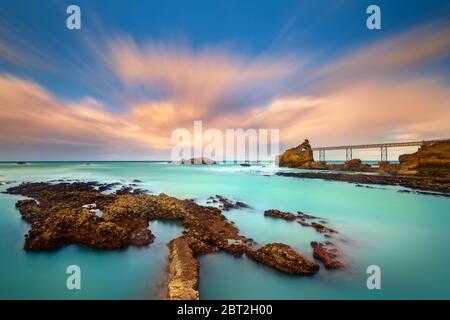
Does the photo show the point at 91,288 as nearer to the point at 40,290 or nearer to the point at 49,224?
the point at 40,290

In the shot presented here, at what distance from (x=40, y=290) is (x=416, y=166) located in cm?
5108

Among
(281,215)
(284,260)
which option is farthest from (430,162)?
(284,260)

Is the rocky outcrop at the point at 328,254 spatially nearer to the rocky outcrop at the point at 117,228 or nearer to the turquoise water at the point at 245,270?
the turquoise water at the point at 245,270

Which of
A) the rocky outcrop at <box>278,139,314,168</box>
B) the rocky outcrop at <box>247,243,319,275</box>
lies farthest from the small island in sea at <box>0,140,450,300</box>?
the rocky outcrop at <box>278,139,314,168</box>

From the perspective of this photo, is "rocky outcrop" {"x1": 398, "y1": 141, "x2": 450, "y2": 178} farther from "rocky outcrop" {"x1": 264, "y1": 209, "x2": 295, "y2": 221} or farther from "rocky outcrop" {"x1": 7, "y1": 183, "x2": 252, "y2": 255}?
"rocky outcrop" {"x1": 7, "y1": 183, "x2": 252, "y2": 255}

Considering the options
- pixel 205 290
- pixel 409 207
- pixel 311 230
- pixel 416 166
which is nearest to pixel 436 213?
pixel 409 207

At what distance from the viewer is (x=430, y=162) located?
114 feet

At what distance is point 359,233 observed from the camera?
9.39 meters

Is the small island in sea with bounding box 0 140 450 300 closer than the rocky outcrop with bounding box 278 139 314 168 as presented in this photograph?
Yes

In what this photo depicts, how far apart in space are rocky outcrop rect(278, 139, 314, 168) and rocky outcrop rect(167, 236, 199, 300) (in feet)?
231

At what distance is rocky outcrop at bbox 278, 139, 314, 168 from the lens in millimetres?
72938

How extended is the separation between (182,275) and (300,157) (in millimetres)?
77198

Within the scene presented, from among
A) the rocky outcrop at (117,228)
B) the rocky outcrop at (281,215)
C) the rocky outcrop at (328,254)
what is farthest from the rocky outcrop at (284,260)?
the rocky outcrop at (281,215)

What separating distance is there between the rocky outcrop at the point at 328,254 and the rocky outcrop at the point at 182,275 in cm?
402
